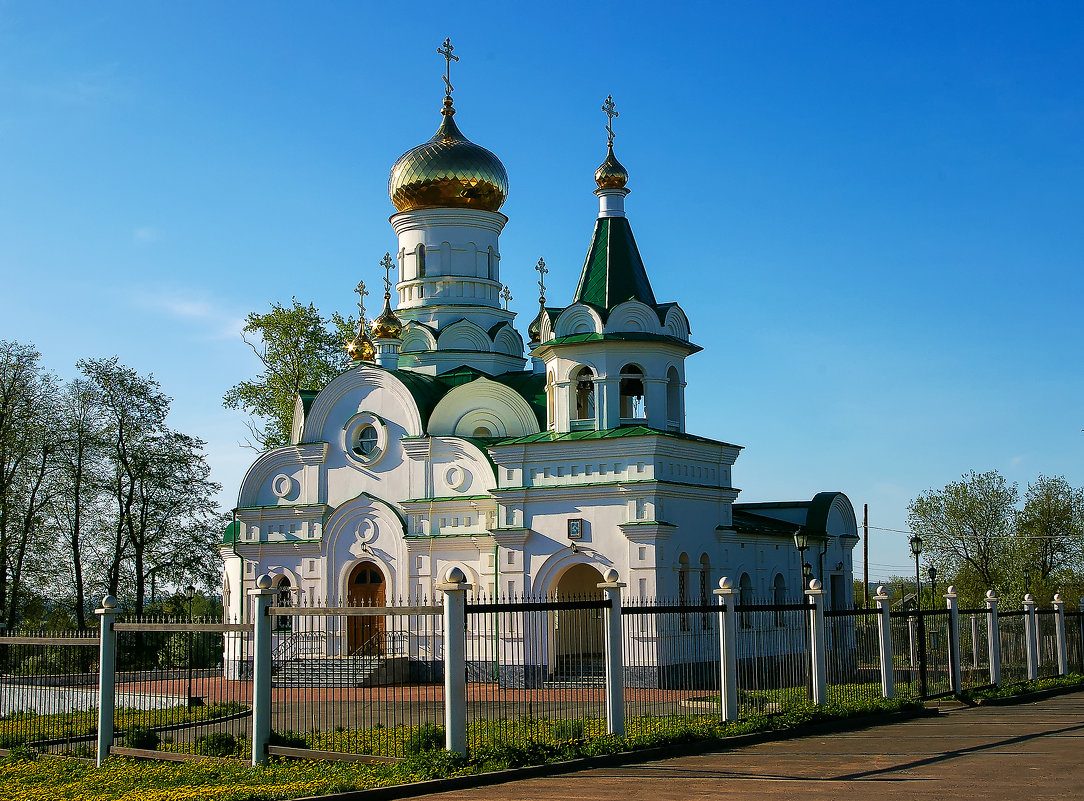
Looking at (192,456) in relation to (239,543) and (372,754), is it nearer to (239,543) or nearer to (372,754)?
(239,543)

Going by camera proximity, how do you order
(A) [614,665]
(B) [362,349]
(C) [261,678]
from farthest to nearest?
(B) [362,349]
(A) [614,665]
(C) [261,678]

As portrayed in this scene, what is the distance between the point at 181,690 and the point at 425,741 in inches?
169

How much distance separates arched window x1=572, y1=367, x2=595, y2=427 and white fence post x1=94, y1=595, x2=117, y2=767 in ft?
38.9

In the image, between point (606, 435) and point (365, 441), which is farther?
point (365, 441)

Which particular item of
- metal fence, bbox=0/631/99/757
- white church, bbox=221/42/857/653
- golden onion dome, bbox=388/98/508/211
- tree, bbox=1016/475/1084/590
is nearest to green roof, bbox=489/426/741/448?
white church, bbox=221/42/857/653

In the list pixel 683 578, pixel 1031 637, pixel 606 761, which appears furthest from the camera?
pixel 683 578

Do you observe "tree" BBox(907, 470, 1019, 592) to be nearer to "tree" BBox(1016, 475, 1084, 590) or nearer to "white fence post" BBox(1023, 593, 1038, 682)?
"tree" BBox(1016, 475, 1084, 590)

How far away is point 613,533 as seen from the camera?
72.1ft

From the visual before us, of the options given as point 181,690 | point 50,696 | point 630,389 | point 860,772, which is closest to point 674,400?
point 630,389

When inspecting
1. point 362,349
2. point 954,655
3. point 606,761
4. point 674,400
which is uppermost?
point 362,349

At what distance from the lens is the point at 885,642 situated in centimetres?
1630

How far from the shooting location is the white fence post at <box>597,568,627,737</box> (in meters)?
12.2

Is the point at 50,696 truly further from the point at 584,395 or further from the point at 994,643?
the point at 994,643

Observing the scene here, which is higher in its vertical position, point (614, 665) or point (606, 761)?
point (614, 665)
